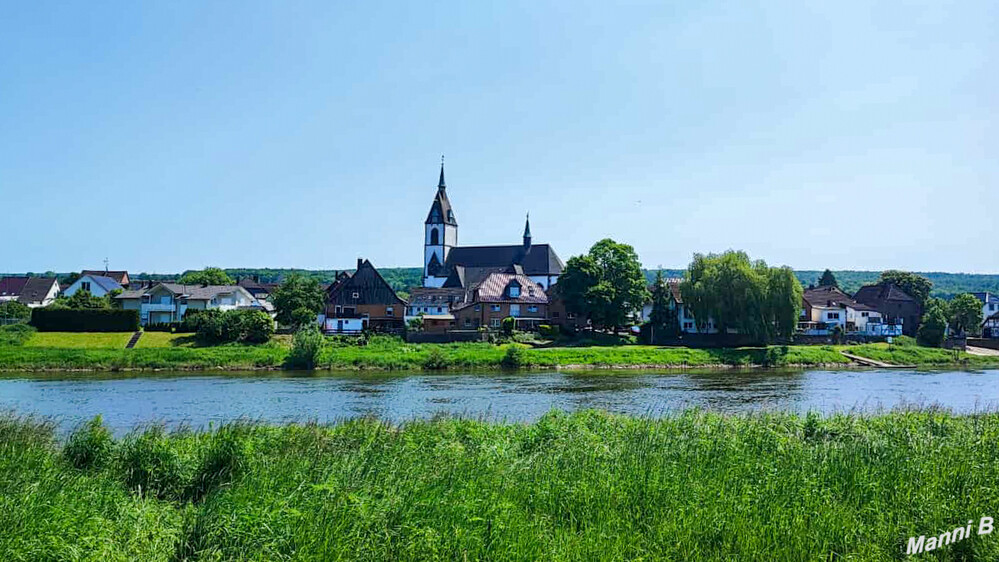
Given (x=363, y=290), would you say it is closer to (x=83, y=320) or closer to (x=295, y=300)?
(x=295, y=300)

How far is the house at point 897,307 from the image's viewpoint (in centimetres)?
8675

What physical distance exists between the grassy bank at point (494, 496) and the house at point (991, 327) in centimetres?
9038

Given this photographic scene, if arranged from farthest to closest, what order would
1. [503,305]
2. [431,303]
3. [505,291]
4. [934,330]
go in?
[431,303] → [505,291] → [503,305] → [934,330]

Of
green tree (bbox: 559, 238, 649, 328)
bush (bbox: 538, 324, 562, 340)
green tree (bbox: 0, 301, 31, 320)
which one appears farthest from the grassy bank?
green tree (bbox: 0, 301, 31, 320)

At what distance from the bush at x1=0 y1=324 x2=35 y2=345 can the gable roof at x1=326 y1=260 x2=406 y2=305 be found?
25.2 meters

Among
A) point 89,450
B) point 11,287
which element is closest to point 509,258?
point 11,287

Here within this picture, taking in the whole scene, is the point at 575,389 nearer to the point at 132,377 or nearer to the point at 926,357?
the point at 132,377

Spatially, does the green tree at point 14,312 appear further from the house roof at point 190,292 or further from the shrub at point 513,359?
the shrub at point 513,359

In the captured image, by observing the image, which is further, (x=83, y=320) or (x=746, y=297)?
(x=83, y=320)

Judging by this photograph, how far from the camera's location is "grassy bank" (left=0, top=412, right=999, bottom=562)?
8.73m

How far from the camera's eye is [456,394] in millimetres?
34656

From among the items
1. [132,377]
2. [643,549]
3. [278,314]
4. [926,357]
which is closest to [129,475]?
[643,549]

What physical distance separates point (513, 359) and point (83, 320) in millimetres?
35352

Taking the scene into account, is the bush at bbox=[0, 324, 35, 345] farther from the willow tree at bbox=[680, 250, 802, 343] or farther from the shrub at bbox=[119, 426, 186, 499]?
the willow tree at bbox=[680, 250, 802, 343]
